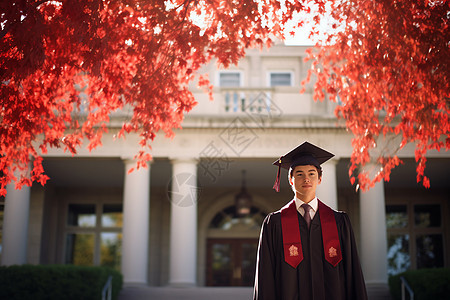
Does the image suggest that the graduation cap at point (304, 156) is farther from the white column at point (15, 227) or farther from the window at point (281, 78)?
the window at point (281, 78)

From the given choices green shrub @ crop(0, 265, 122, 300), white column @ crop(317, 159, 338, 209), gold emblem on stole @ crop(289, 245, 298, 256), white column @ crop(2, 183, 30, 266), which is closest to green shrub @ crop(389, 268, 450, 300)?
white column @ crop(317, 159, 338, 209)

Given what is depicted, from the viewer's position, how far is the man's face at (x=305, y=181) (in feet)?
15.5

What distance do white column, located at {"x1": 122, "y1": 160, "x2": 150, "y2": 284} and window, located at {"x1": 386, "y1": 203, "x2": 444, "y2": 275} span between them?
11457 mm

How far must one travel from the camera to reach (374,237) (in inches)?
622

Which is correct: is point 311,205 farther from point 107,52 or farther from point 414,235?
point 414,235

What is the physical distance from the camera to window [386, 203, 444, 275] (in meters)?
22.7

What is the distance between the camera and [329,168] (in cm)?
1608

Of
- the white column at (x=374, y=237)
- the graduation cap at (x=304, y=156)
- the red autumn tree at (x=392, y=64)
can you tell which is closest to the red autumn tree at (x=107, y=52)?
the red autumn tree at (x=392, y=64)

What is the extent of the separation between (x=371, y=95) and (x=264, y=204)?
45.5ft

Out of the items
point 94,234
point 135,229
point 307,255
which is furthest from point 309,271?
point 94,234

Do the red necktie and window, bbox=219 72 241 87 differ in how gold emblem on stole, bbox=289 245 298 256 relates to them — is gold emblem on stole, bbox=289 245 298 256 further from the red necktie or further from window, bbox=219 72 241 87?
window, bbox=219 72 241 87

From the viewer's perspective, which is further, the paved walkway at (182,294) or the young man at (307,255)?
the paved walkway at (182,294)

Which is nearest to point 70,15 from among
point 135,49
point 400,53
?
point 135,49

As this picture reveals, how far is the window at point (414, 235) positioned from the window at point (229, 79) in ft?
27.7
